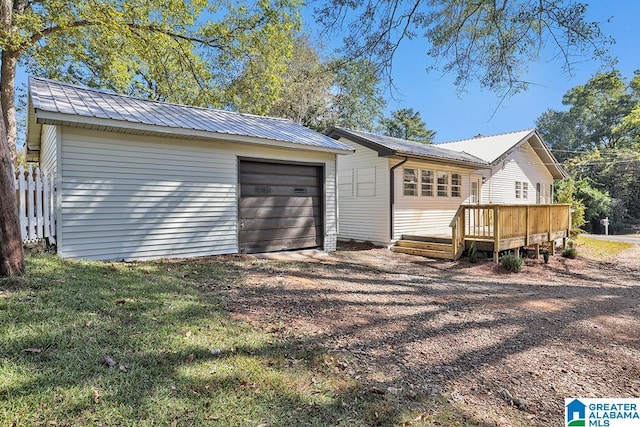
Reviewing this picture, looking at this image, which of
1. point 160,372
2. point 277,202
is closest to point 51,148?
point 277,202

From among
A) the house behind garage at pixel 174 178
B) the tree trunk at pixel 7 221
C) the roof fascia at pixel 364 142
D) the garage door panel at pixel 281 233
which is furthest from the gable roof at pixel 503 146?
the tree trunk at pixel 7 221

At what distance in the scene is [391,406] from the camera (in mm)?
2508

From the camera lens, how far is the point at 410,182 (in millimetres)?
12062

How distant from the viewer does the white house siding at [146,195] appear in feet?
19.6

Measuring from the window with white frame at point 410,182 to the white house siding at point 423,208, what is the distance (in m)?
→ 0.13

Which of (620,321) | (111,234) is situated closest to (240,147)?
(111,234)

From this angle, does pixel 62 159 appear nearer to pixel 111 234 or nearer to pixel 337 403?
pixel 111 234

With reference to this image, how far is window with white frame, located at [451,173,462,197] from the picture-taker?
44.9 ft

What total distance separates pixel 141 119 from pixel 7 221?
310 cm

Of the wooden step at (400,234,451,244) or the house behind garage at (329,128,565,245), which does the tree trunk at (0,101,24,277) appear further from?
the wooden step at (400,234,451,244)

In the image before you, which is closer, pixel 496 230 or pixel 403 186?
pixel 496 230

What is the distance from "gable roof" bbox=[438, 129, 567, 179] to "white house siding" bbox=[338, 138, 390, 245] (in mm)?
6307

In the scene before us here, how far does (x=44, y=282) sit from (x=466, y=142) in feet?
65.9

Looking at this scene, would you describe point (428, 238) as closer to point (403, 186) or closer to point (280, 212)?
point (403, 186)
